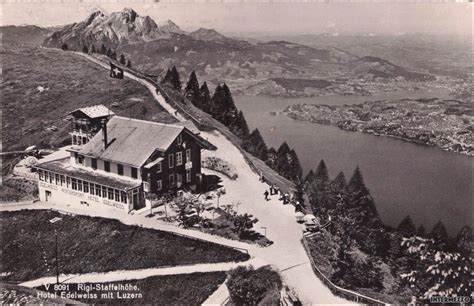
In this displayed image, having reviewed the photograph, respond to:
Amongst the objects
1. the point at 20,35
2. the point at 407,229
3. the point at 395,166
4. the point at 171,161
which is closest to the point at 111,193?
the point at 171,161

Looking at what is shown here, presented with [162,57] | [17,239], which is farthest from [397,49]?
[162,57]

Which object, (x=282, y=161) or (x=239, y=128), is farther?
(x=239, y=128)

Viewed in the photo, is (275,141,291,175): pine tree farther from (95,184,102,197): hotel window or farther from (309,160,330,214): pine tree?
(95,184,102,197): hotel window

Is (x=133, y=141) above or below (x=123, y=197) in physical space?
above

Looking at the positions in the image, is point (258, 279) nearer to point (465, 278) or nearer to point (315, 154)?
point (465, 278)

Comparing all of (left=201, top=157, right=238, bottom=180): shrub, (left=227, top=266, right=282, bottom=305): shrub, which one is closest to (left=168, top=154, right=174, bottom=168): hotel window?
(left=201, top=157, right=238, bottom=180): shrub

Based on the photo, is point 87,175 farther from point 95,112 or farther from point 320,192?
point 320,192

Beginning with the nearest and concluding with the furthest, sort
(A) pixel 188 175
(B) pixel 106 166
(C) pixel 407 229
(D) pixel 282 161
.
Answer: (C) pixel 407 229 → (B) pixel 106 166 → (A) pixel 188 175 → (D) pixel 282 161
